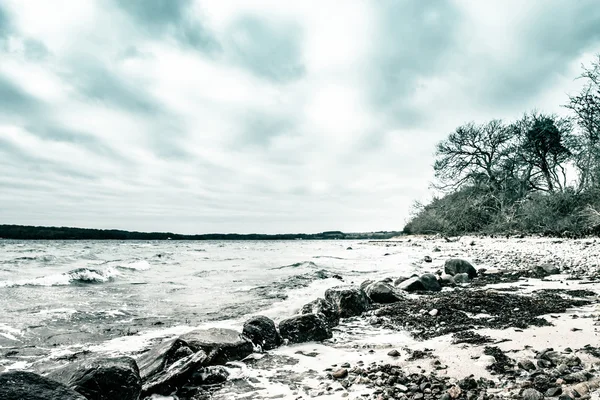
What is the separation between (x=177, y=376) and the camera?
3.35 metres

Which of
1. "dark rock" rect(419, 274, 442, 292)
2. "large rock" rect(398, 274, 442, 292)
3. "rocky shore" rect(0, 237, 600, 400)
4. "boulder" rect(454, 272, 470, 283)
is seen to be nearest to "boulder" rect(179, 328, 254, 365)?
"rocky shore" rect(0, 237, 600, 400)

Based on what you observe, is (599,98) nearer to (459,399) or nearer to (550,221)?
(550,221)

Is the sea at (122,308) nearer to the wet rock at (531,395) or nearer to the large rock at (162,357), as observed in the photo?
the large rock at (162,357)

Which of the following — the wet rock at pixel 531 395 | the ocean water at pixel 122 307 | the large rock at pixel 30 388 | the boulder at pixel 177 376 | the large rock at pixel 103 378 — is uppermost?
the large rock at pixel 30 388

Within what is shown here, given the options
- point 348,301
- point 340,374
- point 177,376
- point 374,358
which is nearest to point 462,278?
point 348,301

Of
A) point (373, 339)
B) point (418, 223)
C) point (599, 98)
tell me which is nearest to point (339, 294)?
point (373, 339)

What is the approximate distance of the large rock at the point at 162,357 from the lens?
339 centimetres

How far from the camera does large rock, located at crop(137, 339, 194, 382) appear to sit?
133 inches

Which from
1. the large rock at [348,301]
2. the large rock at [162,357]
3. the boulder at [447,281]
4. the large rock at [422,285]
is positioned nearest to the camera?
the large rock at [162,357]

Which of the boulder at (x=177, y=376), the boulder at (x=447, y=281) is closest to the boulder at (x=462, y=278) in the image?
the boulder at (x=447, y=281)

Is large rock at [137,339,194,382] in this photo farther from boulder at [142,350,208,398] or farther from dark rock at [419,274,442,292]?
dark rock at [419,274,442,292]

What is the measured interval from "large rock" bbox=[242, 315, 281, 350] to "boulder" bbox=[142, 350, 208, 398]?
2.95 ft

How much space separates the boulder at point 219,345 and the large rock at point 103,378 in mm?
826

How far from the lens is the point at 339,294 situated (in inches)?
247
